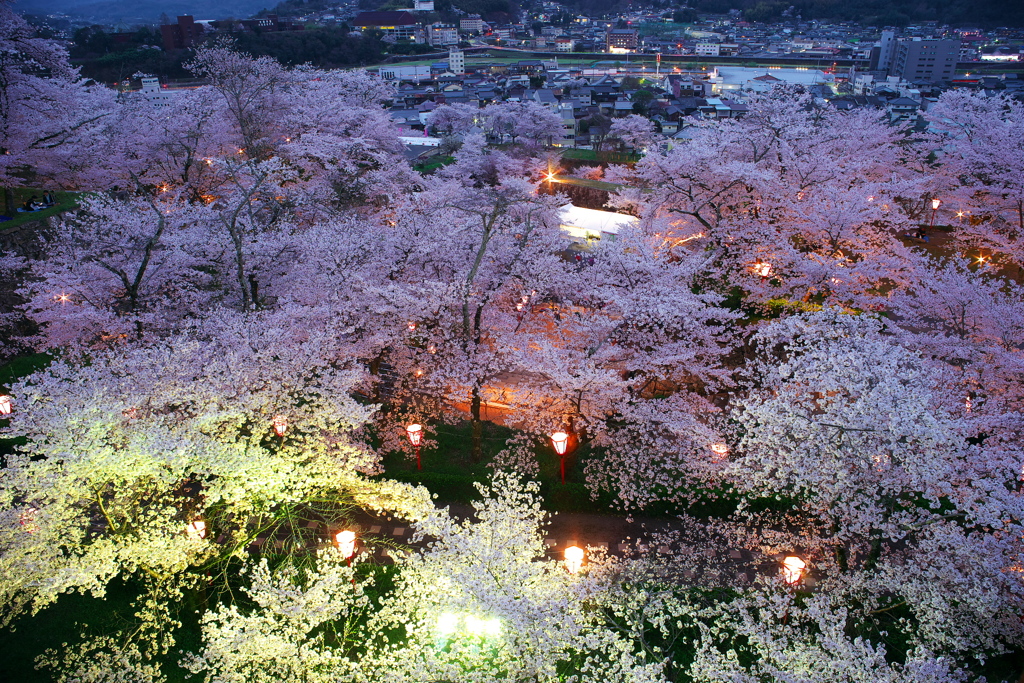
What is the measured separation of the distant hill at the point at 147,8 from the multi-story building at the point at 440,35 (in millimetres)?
77409

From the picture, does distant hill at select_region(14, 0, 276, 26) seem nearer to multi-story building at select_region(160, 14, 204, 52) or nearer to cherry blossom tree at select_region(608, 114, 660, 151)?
multi-story building at select_region(160, 14, 204, 52)

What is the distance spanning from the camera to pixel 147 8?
7018 inches

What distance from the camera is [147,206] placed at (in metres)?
19.0

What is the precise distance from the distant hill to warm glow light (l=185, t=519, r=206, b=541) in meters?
192

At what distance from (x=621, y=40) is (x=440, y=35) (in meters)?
44.4

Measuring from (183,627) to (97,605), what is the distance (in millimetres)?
2143

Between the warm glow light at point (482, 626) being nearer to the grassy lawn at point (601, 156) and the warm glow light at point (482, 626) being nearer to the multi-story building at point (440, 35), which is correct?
the grassy lawn at point (601, 156)

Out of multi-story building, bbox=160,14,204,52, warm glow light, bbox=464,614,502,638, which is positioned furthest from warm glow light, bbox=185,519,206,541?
multi-story building, bbox=160,14,204,52

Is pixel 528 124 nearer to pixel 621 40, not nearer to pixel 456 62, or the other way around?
pixel 456 62

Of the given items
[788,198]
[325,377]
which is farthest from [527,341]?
[788,198]

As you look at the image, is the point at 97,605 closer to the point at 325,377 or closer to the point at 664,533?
the point at 325,377

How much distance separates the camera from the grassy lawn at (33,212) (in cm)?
2284

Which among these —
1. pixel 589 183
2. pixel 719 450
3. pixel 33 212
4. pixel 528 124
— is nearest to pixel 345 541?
pixel 719 450

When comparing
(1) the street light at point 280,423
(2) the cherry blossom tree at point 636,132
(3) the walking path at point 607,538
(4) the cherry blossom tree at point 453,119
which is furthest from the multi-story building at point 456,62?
(1) the street light at point 280,423
